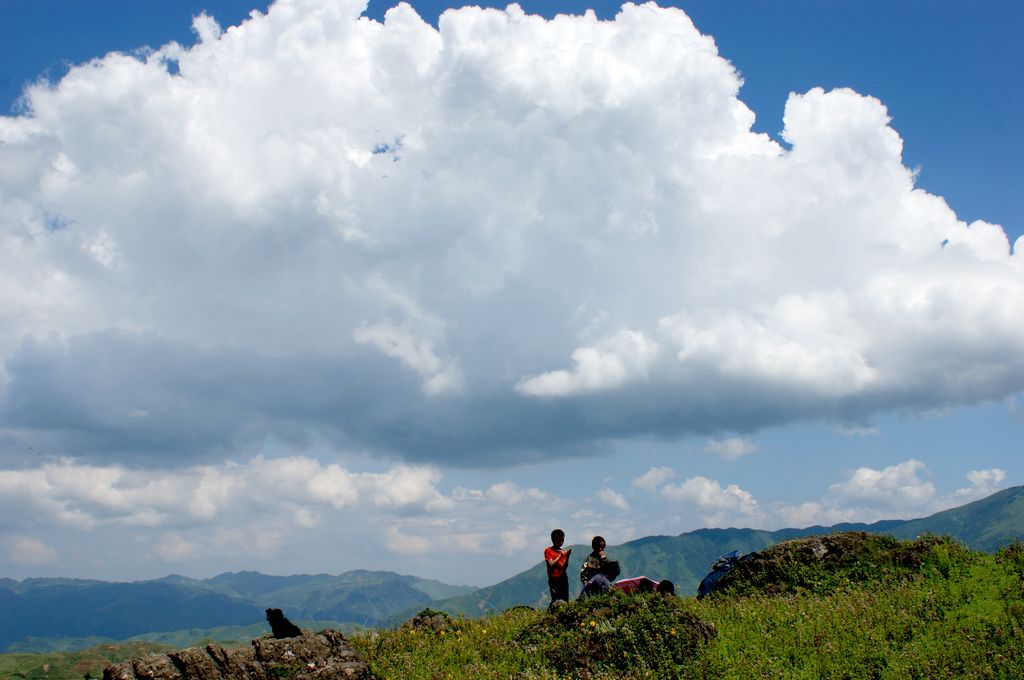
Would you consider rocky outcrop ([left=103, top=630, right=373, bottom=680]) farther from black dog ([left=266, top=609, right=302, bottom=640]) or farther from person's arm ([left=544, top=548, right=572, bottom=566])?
person's arm ([left=544, top=548, right=572, bottom=566])

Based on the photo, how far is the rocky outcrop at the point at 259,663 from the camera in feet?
43.7

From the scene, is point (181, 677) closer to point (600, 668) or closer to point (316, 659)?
point (316, 659)

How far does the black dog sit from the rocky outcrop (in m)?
0.42

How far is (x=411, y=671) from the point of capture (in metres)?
15.3

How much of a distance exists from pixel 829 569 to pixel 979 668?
303 inches

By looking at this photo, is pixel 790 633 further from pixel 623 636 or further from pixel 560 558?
pixel 560 558

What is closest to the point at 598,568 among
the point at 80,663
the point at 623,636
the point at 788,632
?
the point at 623,636

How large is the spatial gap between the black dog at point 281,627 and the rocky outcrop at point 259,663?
42 cm

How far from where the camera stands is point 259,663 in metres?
14.3

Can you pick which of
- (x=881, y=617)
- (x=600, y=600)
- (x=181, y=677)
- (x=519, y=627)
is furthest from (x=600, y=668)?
(x=181, y=677)

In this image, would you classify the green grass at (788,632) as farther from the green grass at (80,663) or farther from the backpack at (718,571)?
the green grass at (80,663)

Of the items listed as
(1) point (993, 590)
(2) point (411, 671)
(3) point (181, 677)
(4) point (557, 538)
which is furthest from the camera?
(4) point (557, 538)

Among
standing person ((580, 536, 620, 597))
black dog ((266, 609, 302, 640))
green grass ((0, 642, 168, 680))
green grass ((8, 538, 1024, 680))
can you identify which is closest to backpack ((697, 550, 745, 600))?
green grass ((8, 538, 1024, 680))

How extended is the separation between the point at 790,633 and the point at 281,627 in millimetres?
11062
